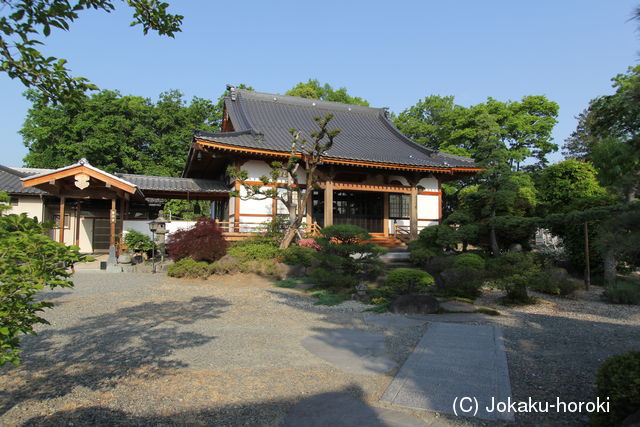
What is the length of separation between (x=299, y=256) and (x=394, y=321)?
5.17 meters

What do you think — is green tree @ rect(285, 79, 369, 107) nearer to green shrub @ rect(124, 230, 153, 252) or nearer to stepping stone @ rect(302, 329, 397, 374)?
green shrub @ rect(124, 230, 153, 252)

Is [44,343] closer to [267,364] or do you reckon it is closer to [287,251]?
[267,364]

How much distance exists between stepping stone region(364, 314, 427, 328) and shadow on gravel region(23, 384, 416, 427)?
3.05 meters

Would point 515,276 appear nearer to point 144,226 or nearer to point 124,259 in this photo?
point 124,259

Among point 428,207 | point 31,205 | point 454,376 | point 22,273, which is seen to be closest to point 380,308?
point 454,376

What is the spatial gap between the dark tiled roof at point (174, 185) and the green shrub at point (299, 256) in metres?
5.80

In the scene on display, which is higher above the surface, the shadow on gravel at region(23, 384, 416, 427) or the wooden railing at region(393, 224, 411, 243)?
the wooden railing at region(393, 224, 411, 243)

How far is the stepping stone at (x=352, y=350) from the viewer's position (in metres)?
4.29

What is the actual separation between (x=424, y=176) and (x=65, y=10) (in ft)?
50.7

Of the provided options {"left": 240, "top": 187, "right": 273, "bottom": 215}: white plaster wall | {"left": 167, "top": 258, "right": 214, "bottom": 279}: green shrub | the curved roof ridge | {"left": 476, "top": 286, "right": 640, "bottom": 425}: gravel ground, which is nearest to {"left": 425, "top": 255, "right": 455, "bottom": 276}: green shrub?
{"left": 476, "top": 286, "right": 640, "bottom": 425}: gravel ground

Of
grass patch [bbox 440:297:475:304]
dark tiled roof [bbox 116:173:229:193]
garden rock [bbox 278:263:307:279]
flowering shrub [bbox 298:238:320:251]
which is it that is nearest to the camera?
grass patch [bbox 440:297:475:304]

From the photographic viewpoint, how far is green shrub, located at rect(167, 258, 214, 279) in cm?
1133

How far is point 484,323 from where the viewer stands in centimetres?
627

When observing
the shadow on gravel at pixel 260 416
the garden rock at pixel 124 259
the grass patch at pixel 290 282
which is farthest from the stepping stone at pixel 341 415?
the garden rock at pixel 124 259
